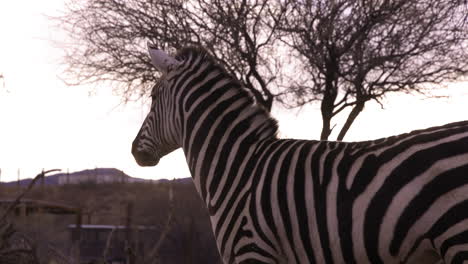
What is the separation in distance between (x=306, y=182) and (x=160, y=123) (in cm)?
Result: 187

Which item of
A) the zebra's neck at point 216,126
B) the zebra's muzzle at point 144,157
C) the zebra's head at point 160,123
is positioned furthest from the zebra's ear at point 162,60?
the zebra's muzzle at point 144,157

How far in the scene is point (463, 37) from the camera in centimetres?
1292

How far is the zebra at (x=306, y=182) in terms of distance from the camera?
4098 millimetres

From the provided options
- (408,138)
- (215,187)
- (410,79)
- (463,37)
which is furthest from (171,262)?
(408,138)

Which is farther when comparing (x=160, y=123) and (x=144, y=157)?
(x=144, y=157)

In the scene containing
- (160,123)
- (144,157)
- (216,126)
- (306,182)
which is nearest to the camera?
(306,182)

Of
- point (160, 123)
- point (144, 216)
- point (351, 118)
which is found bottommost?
point (160, 123)

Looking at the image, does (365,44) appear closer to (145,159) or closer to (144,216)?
(145,159)

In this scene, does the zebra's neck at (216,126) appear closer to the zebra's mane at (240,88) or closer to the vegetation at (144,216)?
the zebra's mane at (240,88)

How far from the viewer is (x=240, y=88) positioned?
18.6ft

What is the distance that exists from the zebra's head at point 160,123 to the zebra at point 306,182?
0.6 inches

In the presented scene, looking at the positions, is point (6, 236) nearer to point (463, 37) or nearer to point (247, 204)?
point (247, 204)

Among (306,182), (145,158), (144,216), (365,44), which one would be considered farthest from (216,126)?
(144,216)

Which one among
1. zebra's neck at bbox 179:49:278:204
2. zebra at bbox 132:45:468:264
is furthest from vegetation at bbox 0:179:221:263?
zebra at bbox 132:45:468:264
